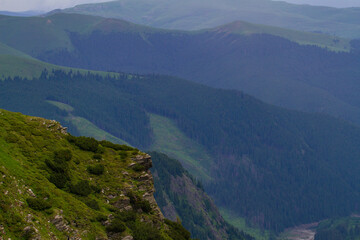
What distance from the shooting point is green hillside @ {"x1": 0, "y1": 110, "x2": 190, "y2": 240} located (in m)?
32.1

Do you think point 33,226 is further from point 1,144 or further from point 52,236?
point 1,144

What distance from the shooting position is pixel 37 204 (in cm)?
3278

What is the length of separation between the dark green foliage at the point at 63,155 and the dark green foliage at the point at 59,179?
2.09 meters

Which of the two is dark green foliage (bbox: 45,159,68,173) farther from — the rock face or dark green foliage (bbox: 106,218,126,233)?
the rock face

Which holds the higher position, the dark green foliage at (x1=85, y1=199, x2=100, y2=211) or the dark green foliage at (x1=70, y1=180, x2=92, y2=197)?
the dark green foliage at (x1=70, y1=180, x2=92, y2=197)

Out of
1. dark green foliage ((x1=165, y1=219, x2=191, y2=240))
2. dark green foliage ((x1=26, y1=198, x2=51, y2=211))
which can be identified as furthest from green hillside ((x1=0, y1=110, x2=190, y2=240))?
dark green foliage ((x1=165, y1=219, x2=191, y2=240))

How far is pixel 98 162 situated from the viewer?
4694cm

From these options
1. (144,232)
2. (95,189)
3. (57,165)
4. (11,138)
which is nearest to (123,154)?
(95,189)

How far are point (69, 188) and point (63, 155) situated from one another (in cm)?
403

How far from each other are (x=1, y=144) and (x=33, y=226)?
1057 cm

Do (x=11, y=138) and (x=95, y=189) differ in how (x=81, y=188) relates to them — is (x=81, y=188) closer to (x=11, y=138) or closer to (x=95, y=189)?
(x=95, y=189)

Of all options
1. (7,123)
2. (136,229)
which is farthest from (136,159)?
(7,123)

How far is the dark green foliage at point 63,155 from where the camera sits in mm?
41809

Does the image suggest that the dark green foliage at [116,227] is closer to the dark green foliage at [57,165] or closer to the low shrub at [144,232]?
the low shrub at [144,232]
